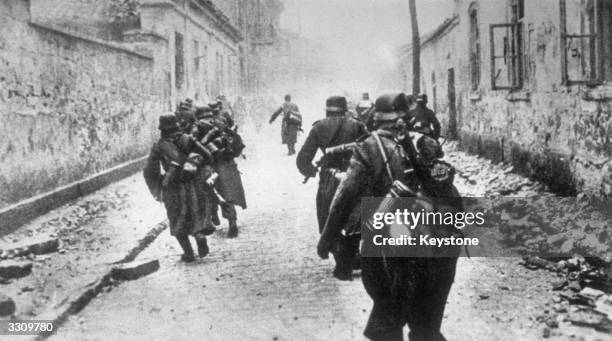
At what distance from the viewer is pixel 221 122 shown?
8.20 meters

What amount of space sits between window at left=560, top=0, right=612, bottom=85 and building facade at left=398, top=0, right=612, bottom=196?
12 millimetres

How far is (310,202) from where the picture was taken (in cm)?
1073

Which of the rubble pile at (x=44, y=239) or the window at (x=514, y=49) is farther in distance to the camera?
the window at (x=514, y=49)

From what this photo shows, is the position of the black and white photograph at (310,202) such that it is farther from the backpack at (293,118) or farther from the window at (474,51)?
the backpack at (293,118)

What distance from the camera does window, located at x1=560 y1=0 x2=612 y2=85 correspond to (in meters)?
8.27

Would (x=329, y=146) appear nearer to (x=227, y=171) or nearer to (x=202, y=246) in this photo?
(x=202, y=246)

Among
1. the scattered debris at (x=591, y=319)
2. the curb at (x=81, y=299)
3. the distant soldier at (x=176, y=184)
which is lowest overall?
the scattered debris at (x=591, y=319)

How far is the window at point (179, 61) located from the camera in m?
19.5

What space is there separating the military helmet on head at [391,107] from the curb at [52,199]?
18.5ft

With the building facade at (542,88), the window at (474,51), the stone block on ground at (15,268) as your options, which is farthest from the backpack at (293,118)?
the stone block on ground at (15,268)

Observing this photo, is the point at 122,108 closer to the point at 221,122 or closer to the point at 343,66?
the point at 221,122

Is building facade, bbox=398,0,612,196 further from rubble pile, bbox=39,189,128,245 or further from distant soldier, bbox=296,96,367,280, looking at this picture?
rubble pile, bbox=39,189,128,245

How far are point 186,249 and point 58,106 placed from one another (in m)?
4.40

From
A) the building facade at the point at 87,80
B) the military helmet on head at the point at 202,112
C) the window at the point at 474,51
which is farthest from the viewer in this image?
the window at the point at 474,51
